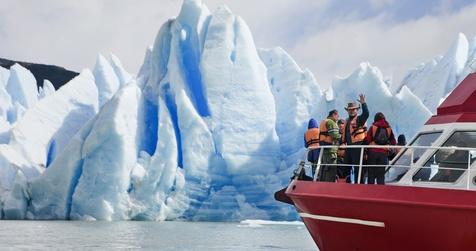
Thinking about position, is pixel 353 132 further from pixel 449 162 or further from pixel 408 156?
pixel 449 162

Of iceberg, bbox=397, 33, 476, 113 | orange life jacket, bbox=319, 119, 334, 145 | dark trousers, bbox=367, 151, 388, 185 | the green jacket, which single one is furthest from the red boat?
iceberg, bbox=397, 33, 476, 113

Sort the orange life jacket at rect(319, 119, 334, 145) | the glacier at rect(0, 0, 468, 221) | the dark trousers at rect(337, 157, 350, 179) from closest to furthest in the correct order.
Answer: the dark trousers at rect(337, 157, 350, 179) < the orange life jacket at rect(319, 119, 334, 145) < the glacier at rect(0, 0, 468, 221)

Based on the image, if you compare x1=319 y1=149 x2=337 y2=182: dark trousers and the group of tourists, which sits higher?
the group of tourists

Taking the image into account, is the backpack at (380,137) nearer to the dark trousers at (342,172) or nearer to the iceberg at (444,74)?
the dark trousers at (342,172)

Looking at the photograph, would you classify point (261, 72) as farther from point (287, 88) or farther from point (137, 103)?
point (137, 103)

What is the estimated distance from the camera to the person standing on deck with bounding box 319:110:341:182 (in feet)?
23.9

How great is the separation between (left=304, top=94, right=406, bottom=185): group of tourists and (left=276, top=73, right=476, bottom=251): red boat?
0.22m

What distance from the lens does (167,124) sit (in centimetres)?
2278

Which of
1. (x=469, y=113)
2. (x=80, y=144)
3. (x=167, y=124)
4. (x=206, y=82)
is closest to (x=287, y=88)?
(x=206, y=82)

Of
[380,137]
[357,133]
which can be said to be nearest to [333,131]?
[357,133]

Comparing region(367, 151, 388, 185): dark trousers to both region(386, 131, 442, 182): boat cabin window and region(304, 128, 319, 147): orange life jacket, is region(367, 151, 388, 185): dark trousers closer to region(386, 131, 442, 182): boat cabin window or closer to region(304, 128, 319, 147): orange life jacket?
region(386, 131, 442, 182): boat cabin window

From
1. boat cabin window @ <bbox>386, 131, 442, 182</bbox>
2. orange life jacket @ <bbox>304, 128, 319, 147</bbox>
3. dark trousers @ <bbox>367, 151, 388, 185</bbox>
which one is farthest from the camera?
orange life jacket @ <bbox>304, 128, 319, 147</bbox>

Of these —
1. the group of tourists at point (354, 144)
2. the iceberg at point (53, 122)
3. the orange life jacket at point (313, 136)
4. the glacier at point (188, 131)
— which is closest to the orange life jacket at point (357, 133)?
the group of tourists at point (354, 144)

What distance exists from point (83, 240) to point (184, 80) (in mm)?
11701
